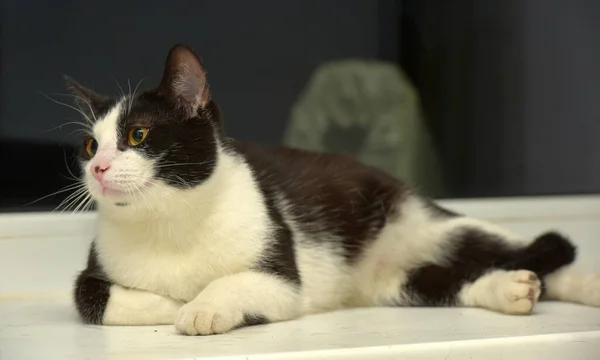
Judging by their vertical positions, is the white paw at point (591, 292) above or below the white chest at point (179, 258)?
below

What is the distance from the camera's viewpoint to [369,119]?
7.35 feet

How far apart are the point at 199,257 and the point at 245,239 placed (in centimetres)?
9

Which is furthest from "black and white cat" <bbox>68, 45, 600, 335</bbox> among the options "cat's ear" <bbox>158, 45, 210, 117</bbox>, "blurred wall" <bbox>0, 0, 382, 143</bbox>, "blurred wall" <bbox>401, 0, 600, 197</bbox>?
"blurred wall" <bbox>401, 0, 600, 197</bbox>

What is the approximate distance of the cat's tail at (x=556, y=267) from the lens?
142cm

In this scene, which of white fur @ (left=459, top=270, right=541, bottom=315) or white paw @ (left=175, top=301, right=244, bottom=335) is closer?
white paw @ (left=175, top=301, right=244, bottom=335)

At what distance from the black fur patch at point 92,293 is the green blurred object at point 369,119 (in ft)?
3.04

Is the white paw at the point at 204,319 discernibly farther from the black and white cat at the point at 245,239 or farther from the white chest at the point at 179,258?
the white chest at the point at 179,258

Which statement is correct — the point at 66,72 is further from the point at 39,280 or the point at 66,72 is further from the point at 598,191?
the point at 598,191

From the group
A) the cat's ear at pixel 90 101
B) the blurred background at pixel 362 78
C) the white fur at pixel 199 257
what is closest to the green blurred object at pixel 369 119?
the blurred background at pixel 362 78

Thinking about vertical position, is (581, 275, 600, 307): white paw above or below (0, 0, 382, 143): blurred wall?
below

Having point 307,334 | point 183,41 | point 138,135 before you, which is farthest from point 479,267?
point 183,41

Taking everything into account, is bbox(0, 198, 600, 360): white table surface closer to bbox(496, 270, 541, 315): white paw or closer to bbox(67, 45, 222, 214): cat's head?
bbox(496, 270, 541, 315): white paw

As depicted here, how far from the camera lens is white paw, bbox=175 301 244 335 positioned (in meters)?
1.11

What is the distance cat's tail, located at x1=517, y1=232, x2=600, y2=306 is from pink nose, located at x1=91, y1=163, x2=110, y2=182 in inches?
33.7
